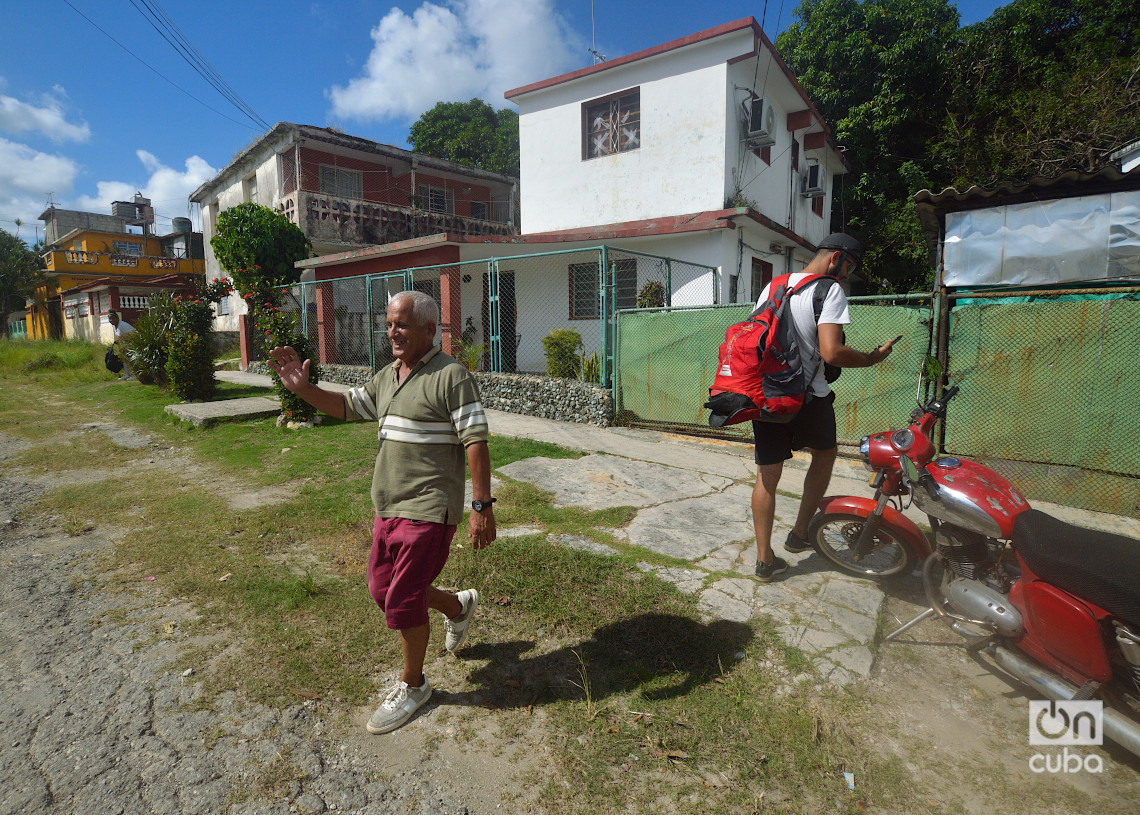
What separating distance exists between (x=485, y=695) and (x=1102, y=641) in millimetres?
2292

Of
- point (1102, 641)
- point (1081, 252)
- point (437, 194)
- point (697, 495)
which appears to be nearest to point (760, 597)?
point (1102, 641)

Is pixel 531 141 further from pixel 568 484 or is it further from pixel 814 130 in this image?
pixel 568 484

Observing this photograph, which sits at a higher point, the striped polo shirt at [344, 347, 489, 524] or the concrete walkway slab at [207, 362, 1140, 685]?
the striped polo shirt at [344, 347, 489, 524]

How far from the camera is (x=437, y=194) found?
1978cm

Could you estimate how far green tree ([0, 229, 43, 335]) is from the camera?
33094 mm

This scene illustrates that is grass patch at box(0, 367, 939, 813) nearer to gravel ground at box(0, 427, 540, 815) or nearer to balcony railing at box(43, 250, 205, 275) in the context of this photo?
gravel ground at box(0, 427, 540, 815)

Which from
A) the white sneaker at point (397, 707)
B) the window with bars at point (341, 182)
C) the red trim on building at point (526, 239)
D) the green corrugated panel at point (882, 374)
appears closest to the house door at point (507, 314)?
the red trim on building at point (526, 239)

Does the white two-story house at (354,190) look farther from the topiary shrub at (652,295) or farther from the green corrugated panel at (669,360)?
the green corrugated panel at (669,360)

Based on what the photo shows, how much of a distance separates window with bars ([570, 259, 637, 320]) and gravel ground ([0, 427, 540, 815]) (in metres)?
9.51

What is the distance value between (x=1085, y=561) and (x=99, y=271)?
40767 millimetres

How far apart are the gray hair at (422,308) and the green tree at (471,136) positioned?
29.1 m

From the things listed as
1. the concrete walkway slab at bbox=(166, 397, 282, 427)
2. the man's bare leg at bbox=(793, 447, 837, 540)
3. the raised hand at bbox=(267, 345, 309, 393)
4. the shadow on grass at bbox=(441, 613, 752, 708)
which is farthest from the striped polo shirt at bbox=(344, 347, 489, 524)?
the concrete walkway slab at bbox=(166, 397, 282, 427)

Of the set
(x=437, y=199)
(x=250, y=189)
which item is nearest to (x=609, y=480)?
(x=437, y=199)

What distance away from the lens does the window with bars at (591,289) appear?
11336 mm
